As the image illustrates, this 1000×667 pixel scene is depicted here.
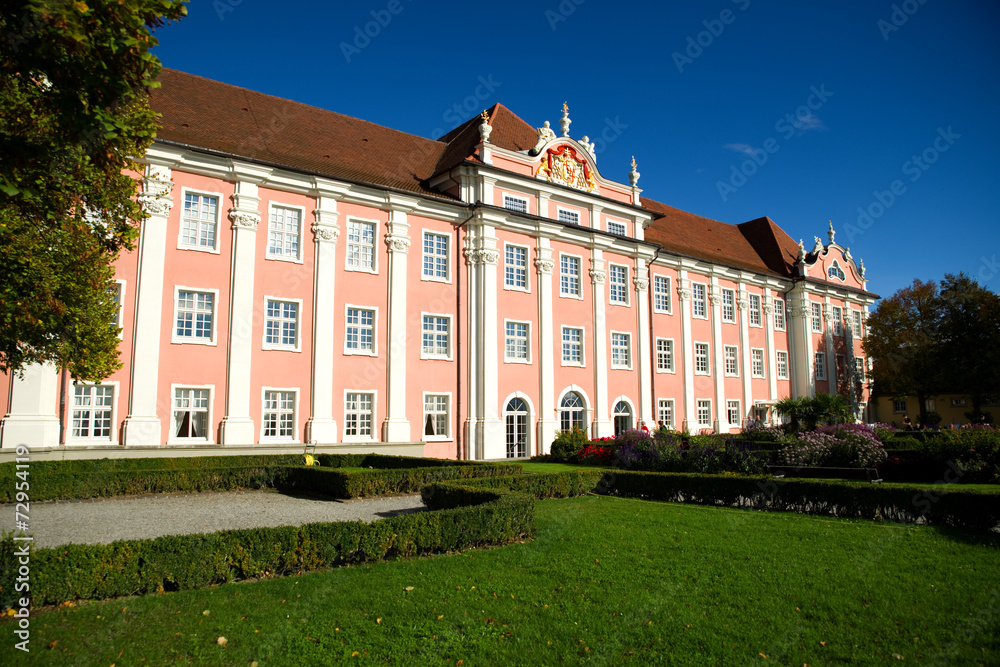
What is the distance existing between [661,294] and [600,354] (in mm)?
6927

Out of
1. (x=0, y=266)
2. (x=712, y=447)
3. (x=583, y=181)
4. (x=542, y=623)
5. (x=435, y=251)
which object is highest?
(x=583, y=181)

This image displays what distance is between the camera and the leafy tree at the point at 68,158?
7.61m

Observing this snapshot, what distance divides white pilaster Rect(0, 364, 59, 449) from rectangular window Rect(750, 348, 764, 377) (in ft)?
119

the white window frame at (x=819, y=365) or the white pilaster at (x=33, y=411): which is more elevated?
the white window frame at (x=819, y=365)

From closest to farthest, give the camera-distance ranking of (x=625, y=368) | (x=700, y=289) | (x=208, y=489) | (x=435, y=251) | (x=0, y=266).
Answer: (x=0, y=266) → (x=208, y=489) → (x=435, y=251) → (x=625, y=368) → (x=700, y=289)

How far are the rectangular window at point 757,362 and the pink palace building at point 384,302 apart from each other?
6.00ft

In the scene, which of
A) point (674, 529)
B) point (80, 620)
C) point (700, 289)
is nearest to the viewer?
point (80, 620)

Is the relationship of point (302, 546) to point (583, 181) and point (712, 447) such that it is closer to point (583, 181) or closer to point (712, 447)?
point (712, 447)

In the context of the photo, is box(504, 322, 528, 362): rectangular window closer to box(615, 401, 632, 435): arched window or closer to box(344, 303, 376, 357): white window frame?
box(344, 303, 376, 357): white window frame

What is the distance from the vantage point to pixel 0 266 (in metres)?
10.4

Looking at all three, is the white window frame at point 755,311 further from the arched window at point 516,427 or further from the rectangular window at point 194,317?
the rectangular window at point 194,317

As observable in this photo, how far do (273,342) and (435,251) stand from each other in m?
7.84

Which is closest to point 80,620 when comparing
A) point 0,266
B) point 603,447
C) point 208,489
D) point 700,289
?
point 0,266

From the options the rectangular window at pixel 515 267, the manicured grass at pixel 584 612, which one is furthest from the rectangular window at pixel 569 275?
the manicured grass at pixel 584 612
